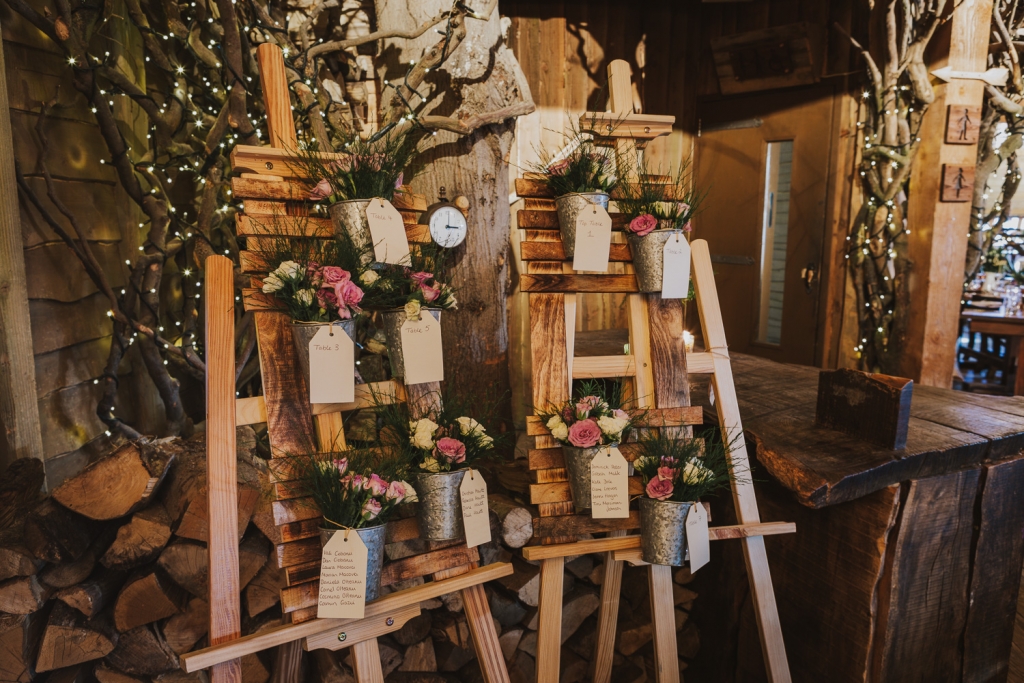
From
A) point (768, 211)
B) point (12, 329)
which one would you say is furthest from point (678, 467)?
point (768, 211)

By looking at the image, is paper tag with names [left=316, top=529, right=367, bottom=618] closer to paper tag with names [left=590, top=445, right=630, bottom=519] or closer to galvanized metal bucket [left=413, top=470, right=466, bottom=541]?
galvanized metal bucket [left=413, top=470, right=466, bottom=541]

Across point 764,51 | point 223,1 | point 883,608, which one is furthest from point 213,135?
point 764,51

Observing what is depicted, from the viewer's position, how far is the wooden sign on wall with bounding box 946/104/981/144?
312cm

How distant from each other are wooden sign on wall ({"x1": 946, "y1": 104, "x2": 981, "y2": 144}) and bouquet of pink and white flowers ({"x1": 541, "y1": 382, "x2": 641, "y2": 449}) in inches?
107

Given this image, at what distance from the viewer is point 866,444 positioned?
1729 millimetres

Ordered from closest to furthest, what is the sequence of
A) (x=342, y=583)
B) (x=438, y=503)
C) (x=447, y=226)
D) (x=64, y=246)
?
1. (x=342, y=583)
2. (x=438, y=503)
3. (x=447, y=226)
4. (x=64, y=246)

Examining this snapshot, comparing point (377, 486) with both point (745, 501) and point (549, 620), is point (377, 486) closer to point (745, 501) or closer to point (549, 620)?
point (549, 620)

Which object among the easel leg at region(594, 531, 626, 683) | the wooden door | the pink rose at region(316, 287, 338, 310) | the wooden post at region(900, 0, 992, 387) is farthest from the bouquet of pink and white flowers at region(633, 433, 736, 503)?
the wooden door

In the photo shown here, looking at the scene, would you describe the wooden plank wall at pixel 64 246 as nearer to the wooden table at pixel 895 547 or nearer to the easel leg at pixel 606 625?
the easel leg at pixel 606 625

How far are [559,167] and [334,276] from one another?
63 cm

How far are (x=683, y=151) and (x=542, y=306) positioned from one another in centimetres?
302

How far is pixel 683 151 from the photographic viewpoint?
414 cm

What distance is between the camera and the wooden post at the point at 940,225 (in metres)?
3.08

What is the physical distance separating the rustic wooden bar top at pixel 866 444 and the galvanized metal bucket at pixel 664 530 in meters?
0.33
